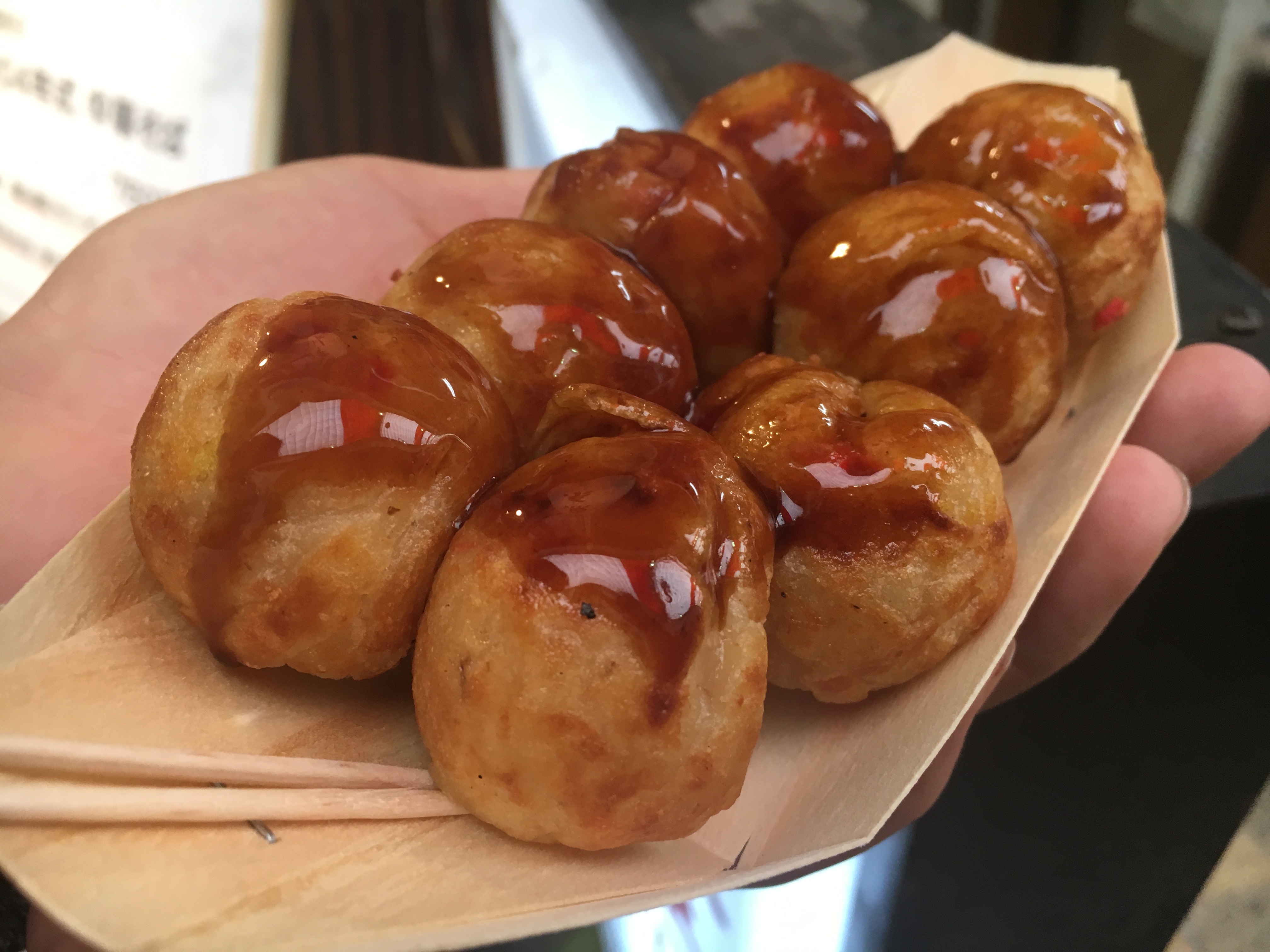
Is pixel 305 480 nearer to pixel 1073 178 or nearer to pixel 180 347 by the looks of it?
pixel 180 347

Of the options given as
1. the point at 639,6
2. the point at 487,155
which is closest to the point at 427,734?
the point at 639,6

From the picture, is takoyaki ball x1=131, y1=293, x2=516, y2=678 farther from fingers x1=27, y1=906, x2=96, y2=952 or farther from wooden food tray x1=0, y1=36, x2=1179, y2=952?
fingers x1=27, y1=906, x2=96, y2=952

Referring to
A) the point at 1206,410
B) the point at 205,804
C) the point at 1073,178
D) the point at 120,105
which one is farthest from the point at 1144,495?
the point at 120,105

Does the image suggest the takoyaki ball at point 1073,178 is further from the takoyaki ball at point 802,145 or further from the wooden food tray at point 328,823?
the wooden food tray at point 328,823

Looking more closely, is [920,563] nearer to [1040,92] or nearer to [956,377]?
[956,377]

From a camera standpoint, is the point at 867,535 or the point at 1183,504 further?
the point at 1183,504
